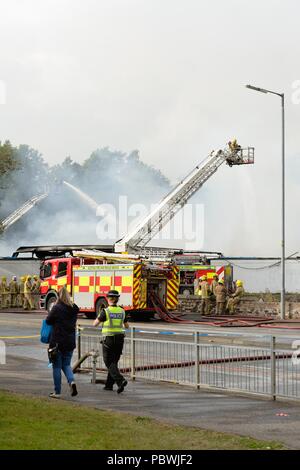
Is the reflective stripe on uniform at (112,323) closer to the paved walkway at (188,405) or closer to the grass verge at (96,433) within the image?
the paved walkway at (188,405)

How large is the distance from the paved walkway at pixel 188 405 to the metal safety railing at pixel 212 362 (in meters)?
Answer: 0.30

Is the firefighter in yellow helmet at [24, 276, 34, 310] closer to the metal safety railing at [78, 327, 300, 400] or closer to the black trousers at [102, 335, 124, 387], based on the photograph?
the metal safety railing at [78, 327, 300, 400]

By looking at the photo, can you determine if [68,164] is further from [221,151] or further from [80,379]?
[80,379]

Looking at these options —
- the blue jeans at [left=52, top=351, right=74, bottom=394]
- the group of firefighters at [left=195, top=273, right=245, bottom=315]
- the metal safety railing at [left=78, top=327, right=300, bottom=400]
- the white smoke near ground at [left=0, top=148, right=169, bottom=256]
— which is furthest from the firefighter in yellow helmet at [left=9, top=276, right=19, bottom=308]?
the blue jeans at [left=52, top=351, right=74, bottom=394]

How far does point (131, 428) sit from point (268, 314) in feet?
71.0

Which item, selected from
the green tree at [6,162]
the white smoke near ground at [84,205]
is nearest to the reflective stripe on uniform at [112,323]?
the white smoke near ground at [84,205]

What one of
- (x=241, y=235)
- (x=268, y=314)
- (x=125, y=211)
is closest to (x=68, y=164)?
(x=125, y=211)

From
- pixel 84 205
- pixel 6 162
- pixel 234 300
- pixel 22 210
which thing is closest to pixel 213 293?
pixel 234 300

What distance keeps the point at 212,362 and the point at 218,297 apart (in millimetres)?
16779

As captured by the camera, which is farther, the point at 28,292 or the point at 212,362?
the point at 28,292

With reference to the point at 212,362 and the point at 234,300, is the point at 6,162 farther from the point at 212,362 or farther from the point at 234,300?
the point at 212,362

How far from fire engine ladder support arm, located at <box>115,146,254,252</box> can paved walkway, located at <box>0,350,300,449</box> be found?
25149 mm

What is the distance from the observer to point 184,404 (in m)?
10.2
